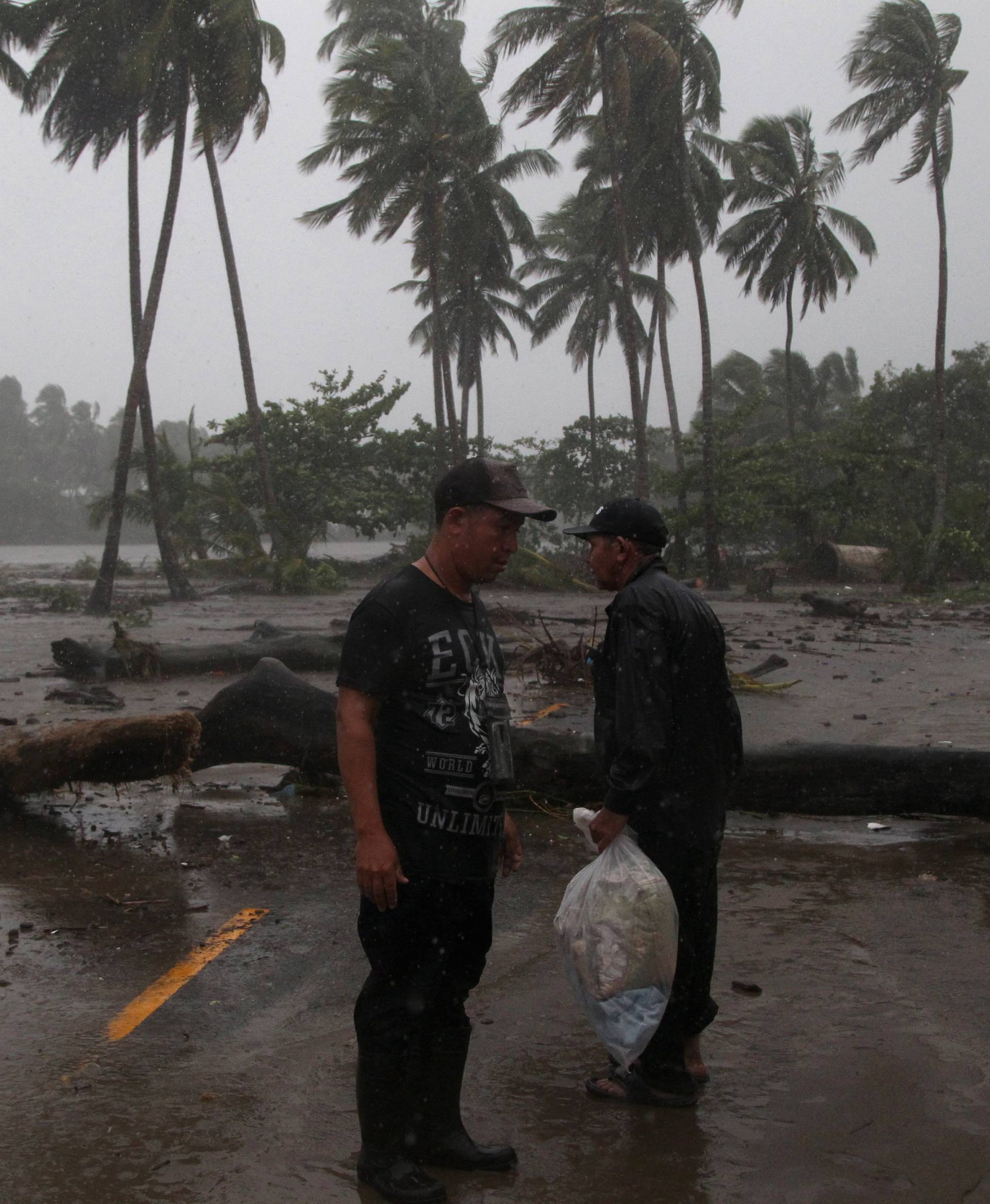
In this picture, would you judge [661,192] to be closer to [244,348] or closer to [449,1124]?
[244,348]

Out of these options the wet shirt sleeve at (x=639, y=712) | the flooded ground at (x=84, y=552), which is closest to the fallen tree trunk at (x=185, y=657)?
the wet shirt sleeve at (x=639, y=712)

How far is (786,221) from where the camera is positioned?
3691 cm

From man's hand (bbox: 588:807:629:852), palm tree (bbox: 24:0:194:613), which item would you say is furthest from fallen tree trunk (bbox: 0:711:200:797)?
palm tree (bbox: 24:0:194:613)

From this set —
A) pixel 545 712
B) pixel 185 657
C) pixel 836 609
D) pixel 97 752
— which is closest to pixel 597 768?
pixel 97 752

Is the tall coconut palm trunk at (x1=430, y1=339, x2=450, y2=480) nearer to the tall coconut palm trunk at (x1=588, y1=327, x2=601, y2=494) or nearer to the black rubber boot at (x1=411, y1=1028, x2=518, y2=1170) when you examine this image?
the tall coconut palm trunk at (x1=588, y1=327, x2=601, y2=494)

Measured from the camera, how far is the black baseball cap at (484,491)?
9.14 feet

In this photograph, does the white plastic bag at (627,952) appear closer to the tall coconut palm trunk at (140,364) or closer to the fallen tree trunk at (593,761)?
the fallen tree trunk at (593,761)

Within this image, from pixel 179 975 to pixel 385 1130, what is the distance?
1576mm

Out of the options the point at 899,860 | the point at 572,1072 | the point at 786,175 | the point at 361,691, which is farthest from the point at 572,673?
the point at 786,175

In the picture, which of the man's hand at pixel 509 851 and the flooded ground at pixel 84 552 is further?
the flooded ground at pixel 84 552

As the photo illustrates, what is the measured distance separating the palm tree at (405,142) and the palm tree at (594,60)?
443 cm

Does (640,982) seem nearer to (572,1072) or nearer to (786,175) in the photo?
A: (572,1072)

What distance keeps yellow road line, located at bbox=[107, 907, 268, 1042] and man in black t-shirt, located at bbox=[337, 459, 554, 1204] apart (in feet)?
3.92

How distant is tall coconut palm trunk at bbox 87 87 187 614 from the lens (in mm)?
21938
